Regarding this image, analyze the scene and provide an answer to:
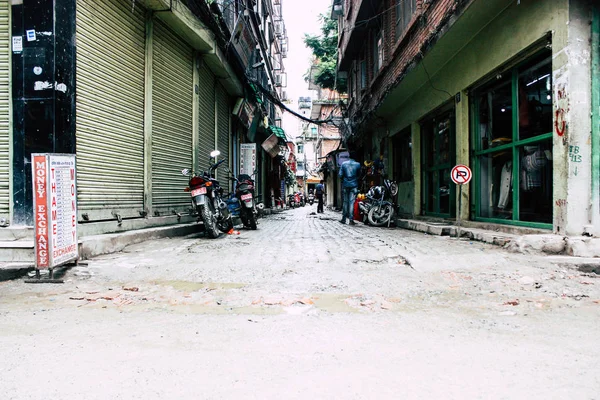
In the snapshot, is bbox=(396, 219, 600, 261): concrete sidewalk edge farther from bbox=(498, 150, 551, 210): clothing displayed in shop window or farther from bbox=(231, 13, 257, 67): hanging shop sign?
bbox=(231, 13, 257, 67): hanging shop sign

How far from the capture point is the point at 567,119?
486 cm

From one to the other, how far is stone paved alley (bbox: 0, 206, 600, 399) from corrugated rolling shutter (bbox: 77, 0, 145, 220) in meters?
2.08

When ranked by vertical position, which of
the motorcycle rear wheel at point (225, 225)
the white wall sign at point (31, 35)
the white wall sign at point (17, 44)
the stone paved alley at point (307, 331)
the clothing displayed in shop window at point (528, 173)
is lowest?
the stone paved alley at point (307, 331)

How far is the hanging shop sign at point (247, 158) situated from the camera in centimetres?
1545

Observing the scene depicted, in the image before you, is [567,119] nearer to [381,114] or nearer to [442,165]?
[442,165]

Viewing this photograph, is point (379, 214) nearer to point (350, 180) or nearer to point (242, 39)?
point (350, 180)

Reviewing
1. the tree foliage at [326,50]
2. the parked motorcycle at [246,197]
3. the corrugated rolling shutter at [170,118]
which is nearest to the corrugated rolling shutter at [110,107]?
the corrugated rolling shutter at [170,118]

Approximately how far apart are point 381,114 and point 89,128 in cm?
1063

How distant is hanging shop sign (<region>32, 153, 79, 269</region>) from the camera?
365 centimetres

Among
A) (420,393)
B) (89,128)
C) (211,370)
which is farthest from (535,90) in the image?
(89,128)

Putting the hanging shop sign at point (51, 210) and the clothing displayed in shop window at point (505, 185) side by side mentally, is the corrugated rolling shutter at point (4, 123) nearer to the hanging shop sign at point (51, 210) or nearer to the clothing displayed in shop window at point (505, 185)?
the hanging shop sign at point (51, 210)

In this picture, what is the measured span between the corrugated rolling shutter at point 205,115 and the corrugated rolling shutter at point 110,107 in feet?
9.56

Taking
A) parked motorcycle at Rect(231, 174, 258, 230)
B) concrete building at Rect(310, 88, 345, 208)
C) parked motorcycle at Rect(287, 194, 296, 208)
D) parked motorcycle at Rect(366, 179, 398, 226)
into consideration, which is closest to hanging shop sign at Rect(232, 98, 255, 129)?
parked motorcycle at Rect(231, 174, 258, 230)

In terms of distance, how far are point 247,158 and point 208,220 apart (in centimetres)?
874
